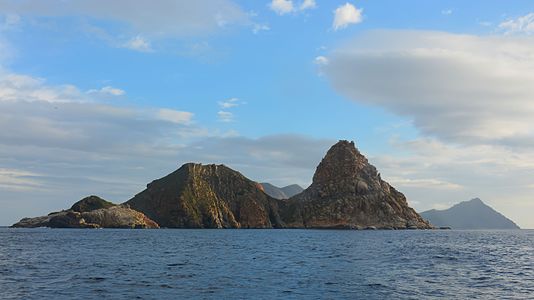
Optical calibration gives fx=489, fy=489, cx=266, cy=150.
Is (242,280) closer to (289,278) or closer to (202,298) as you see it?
(289,278)

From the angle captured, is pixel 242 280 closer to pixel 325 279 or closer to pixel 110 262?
pixel 325 279

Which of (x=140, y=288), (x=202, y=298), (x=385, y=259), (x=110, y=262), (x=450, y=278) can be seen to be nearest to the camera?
(x=202, y=298)

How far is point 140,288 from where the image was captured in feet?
159

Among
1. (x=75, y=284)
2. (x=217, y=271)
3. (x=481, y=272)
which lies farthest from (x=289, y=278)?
(x=481, y=272)

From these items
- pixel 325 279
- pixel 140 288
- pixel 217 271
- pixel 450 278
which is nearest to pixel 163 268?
pixel 217 271

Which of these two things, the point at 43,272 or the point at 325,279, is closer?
the point at 325,279

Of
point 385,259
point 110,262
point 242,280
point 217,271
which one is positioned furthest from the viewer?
point 385,259

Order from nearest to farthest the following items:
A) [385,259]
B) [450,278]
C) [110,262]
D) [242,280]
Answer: [242,280]
[450,278]
[110,262]
[385,259]

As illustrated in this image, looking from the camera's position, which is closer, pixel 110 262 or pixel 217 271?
pixel 217 271

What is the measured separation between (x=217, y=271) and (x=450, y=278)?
29.3 m

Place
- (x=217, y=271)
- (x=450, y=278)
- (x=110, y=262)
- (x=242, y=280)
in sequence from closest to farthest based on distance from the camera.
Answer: (x=242, y=280) < (x=450, y=278) < (x=217, y=271) < (x=110, y=262)

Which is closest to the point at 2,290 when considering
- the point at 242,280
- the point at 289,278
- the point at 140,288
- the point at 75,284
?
the point at 75,284

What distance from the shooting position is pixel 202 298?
43.4 metres

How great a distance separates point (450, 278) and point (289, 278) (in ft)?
64.4
